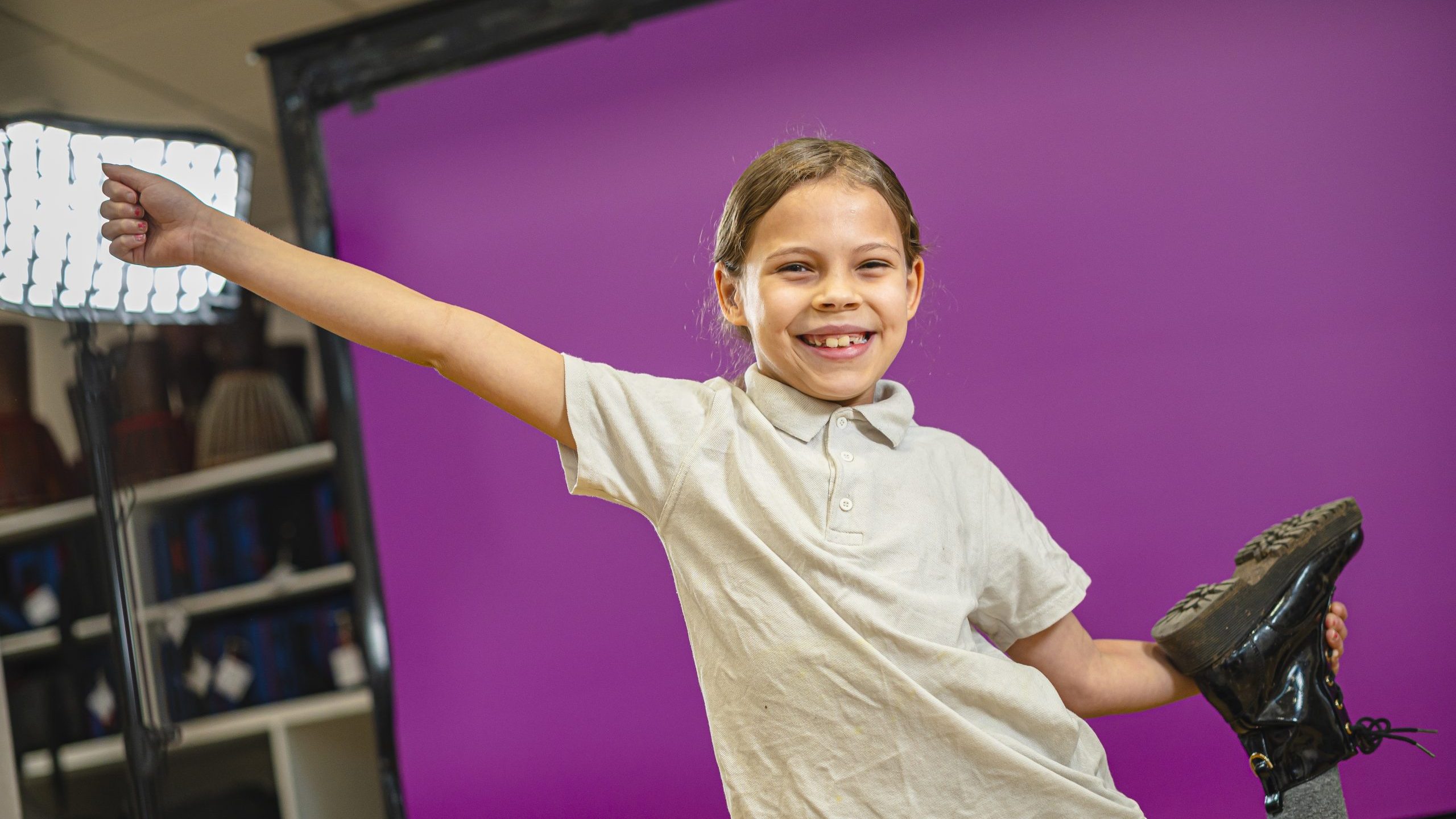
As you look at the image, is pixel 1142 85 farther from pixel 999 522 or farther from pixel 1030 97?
pixel 999 522

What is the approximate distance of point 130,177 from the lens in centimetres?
75

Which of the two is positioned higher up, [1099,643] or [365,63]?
[365,63]

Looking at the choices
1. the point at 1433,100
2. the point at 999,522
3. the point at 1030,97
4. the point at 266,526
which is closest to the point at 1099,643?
the point at 999,522

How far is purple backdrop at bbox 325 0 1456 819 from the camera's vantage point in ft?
5.09

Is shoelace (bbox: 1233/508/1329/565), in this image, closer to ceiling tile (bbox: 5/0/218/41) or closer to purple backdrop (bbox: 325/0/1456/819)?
purple backdrop (bbox: 325/0/1456/819)

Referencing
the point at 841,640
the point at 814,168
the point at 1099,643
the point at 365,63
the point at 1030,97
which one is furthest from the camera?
the point at 365,63

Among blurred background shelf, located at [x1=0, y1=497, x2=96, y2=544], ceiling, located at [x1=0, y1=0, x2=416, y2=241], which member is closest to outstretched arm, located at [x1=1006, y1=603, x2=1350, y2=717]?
ceiling, located at [x1=0, y1=0, x2=416, y2=241]

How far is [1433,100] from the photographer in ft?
5.15

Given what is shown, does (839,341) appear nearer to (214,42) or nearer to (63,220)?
(63,220)

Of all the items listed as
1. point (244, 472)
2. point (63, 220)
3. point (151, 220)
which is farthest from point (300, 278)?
point (244, 472)

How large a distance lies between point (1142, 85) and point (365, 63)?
139 centimetres

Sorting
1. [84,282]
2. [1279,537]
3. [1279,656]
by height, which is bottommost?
[1279,656]

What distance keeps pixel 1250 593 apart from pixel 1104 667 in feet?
0.51

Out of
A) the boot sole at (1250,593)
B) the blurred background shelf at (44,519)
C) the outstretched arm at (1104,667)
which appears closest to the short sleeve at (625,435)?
the outstretched arm at (1104,667)
